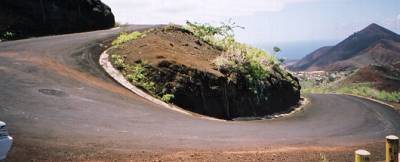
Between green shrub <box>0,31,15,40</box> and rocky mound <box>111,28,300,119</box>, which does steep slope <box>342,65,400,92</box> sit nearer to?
rocky mound <box>111,28,300,119</box>

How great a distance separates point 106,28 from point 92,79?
16660 mm

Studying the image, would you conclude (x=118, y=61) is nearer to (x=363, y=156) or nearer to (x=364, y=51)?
(x=363, y=156)

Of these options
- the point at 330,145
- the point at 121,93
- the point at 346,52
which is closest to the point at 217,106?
the point at 121,93

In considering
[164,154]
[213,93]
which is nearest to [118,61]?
[213,93]

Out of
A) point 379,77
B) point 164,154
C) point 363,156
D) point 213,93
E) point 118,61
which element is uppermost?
point 118,61

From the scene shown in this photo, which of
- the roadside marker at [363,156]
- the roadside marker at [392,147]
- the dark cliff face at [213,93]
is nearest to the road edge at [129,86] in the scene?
the dark cliff face at [213,93]

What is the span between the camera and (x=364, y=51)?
138m

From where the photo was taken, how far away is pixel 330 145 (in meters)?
14.2

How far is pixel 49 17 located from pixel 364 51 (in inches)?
4931

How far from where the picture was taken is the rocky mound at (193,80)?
18.3m

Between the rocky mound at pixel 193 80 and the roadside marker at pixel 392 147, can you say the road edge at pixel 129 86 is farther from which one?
the roadside marker at pixel 392 147

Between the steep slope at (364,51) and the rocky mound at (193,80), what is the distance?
296 feet

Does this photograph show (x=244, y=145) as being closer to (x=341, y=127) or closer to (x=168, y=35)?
(x=341, y=127)

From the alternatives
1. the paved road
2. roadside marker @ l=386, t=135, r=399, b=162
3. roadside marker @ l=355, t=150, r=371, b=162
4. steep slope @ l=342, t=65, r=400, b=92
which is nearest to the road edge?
the paved road
